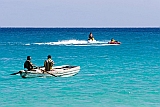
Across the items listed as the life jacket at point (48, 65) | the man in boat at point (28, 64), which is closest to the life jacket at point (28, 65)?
the man in boat at point (28, 64)

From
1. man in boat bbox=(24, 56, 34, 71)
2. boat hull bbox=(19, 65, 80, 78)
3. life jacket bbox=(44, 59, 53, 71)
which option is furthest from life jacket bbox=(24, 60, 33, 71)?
life jacket bbox=(44, 59, 53, 71)

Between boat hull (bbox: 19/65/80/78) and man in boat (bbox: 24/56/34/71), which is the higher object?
man in boat (bbox: 24/56/34/71)

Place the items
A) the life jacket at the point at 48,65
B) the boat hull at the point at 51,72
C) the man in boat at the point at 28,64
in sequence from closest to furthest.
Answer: the man in boat at the point at 28,64 → the boat hull at the point at 51,72 → the life jacket at the point at 48,65

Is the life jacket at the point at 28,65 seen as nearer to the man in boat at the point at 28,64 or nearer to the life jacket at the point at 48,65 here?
the man in boat at the point at 28,64

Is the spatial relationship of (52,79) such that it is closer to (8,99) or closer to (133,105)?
(8,99)

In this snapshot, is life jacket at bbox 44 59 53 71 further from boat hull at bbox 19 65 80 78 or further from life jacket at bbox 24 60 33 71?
life jacket at bbox 24 60 33 71

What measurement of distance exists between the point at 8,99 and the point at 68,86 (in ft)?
13.7

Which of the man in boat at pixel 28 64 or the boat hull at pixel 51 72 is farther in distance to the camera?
the boat hull at pixel 51 72

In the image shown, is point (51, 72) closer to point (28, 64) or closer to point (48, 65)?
point (48, 65)

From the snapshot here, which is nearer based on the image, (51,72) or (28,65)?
(28,65)

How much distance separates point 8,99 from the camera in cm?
1878

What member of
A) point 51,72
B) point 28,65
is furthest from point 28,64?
point 51,72

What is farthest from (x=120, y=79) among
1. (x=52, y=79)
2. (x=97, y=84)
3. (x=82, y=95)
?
(x=82, y=95)

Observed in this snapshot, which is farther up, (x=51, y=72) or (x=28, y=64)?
(x=28, y=64)
